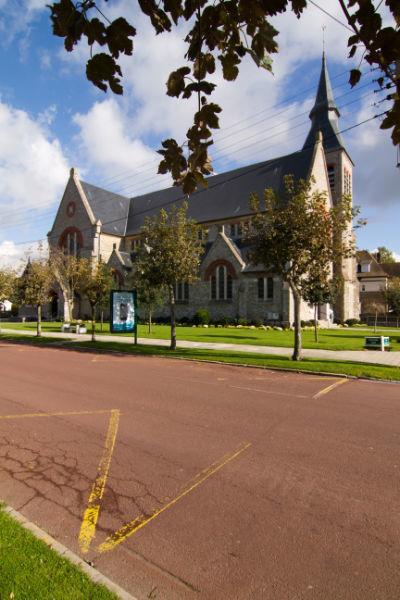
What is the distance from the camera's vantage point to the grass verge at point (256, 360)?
1265 centimetres

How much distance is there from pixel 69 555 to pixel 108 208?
54465 mm

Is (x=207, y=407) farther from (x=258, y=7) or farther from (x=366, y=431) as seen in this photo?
(x=258, y=7)

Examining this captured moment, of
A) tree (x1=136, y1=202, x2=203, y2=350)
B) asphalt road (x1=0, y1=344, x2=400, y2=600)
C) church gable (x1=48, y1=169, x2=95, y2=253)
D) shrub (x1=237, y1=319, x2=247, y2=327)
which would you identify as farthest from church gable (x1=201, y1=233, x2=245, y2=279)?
asphalt road (x1=0, y1=344, x2=400, y2=600)

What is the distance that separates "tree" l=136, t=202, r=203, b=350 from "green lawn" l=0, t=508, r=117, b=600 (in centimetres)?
1569

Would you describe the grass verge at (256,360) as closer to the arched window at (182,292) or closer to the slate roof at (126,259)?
the arched window at (182,292)

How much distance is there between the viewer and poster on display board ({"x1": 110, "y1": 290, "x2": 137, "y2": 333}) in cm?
2100

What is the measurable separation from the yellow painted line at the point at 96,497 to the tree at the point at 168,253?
1293cm

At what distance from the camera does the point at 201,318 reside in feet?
121

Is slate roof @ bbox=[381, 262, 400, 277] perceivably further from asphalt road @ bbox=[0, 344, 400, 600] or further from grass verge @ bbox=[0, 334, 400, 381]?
asphalt road @ bbox=[0, 344, 400, 600]

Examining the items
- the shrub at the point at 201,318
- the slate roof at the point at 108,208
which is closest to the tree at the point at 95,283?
the shrub at the point at 201,318

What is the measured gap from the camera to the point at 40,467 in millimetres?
5141

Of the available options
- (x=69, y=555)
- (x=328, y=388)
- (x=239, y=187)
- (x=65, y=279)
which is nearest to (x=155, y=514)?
(x=69, y=555)

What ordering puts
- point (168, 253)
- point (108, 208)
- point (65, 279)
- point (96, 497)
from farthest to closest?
point (108, 208) → point (65, 279) → point (168, 253) → point (96, 497)

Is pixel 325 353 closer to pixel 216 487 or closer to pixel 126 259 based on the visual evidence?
pixel 216 487
